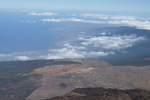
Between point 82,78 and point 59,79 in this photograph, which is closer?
point 59,79

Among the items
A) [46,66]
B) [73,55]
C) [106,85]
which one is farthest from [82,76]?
[73,55]

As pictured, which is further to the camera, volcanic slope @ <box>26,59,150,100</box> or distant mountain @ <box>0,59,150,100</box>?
volcanic slope @ <box>26,59,150,100</box>

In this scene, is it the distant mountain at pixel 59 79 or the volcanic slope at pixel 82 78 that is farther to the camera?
the volcanic slope at pixel 82 78

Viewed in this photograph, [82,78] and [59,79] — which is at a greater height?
[82,78]

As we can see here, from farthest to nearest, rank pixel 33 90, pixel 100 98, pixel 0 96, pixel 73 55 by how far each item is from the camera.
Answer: pixel 73 55
pixel 33 90
pixel 0 96
pixel 100 98

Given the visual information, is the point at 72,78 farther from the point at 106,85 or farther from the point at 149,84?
the point at 149,84
